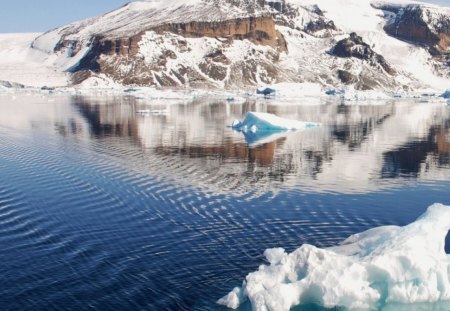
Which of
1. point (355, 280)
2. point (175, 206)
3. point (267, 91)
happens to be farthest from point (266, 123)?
point (267, 91)

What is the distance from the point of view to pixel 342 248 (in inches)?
572

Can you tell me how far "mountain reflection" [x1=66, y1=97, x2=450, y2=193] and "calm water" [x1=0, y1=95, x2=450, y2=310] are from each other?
0.47 ft

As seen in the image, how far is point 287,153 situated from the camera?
35625 mm

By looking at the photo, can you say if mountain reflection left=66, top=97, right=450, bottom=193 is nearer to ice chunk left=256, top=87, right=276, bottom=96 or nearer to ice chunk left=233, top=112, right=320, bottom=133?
ice chunk left=233, top=112, right=320, bottom=133

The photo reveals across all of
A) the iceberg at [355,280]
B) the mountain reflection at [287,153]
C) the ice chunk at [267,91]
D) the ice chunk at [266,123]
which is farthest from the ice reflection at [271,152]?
the ice chunk at [267,91]

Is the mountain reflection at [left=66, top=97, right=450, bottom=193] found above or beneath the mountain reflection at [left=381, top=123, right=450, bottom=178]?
above

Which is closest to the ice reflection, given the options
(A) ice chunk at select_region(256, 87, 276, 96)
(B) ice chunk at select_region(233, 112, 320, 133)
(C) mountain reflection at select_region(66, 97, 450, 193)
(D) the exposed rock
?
(C) mountain reflection at select_region(66, 97, 450, 193)

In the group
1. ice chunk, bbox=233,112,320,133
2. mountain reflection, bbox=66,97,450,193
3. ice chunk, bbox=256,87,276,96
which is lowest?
mountain reflection, bbox=66,97,450,193

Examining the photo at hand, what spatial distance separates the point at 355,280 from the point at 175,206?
988cm

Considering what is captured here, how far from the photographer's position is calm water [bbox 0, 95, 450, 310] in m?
13.1

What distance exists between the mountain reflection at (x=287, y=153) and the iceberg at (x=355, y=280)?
11589 mm

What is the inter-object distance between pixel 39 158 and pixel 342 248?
22.0 meters

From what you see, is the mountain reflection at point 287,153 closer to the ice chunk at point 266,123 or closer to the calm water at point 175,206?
the calm water at point 175,206

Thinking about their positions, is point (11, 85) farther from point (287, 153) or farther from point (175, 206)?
point (175, 206)
